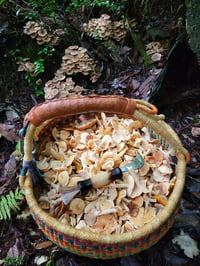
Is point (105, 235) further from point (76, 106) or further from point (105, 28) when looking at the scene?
point (105, 28)

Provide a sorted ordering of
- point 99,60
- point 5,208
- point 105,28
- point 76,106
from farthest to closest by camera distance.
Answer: point 99,60
point 105,28
point 5,208
point 76,106

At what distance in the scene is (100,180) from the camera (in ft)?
5.30

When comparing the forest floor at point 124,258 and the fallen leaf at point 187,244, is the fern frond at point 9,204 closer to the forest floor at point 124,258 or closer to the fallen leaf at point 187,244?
the forest floor at point 124,258

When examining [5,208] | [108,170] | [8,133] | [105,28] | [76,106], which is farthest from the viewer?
[105,28]

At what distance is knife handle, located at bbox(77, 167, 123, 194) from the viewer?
1603mm

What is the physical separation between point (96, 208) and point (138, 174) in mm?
317

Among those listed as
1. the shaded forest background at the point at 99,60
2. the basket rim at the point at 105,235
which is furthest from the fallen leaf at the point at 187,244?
the basket rim at the point at 105,235

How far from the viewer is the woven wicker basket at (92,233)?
1.38 meters

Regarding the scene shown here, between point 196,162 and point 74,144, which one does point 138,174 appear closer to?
point 74,144

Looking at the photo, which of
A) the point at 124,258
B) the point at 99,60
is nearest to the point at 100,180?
the point at 124,258

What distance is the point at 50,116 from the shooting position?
60.6 inches

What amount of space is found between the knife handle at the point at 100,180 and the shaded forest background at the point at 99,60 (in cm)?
63

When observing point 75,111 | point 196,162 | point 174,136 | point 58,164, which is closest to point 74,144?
point 58,164

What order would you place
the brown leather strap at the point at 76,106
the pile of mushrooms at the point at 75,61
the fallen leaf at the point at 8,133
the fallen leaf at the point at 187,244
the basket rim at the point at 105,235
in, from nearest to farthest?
the basket rim at the point at 105,235 → the brown leather strap at the point at 76,106 → the fallen leaf at the point at 187,244 → the fallen leaf at the point at 8,133 → the pile of mushrooms at the point at 75,61
